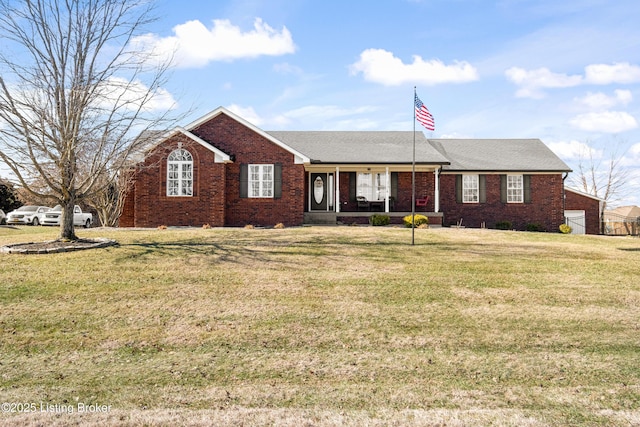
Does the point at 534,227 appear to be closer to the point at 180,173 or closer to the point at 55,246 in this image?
the point at 180,173

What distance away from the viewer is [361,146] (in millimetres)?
25188

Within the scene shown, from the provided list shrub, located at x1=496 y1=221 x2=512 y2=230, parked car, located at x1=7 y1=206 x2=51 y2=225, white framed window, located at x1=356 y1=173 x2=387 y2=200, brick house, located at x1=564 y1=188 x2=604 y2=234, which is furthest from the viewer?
parked car, located at x1=7 y1=206 x2=51 y2=225

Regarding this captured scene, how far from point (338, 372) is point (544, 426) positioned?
240 cm

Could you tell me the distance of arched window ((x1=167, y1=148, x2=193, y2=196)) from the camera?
20453 mm

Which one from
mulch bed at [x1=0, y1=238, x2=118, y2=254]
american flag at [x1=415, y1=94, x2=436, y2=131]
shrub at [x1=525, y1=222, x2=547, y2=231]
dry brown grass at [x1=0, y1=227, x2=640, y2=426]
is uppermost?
american flag at [x1=415, y1=94, x2=436, y2=131]

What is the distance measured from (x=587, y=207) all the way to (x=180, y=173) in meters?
22.7

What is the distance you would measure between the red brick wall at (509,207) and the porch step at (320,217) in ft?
20.2

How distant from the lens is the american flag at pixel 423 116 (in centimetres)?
1552

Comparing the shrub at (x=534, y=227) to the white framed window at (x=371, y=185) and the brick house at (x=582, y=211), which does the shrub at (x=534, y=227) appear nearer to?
the brick house at (x=582, y=211)

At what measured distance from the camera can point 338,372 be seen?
19.7 feet

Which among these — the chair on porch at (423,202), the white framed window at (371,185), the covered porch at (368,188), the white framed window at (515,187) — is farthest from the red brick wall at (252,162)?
the white framed window at (515,187)

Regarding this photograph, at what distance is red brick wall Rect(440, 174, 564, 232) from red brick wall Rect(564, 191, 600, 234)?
11.4 ft

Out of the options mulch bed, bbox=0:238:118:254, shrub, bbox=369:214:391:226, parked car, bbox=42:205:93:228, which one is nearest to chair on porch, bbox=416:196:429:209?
shrub, bbox=369:214:391:226

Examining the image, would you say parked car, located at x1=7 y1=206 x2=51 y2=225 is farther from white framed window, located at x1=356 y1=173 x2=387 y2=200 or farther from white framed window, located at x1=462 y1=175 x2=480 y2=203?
white framed window, located at x1=462 y1=175 x2=480 y2=203
